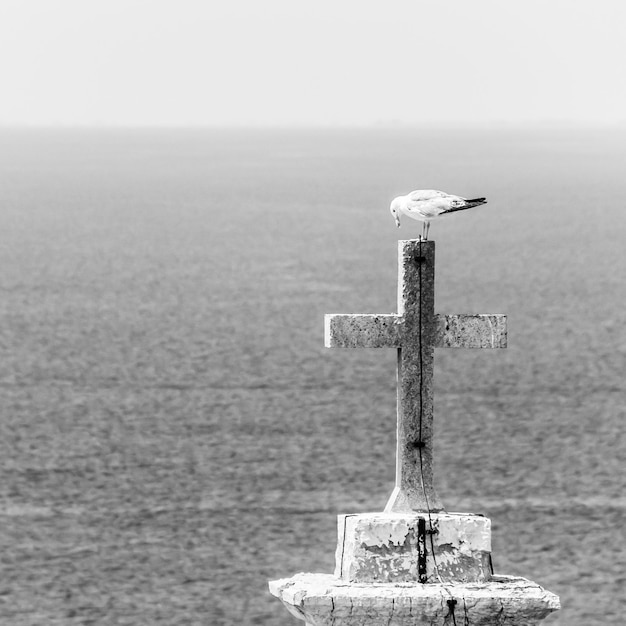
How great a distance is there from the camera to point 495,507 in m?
34.7

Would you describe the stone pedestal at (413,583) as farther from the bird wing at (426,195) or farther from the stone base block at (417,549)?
the bird wing at (426,195)

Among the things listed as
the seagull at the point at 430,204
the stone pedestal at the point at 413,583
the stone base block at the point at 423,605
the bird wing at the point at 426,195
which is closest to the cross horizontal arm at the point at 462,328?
the seagull at the point at 430,204

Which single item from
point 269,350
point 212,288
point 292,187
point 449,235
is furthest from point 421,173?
point 269,350

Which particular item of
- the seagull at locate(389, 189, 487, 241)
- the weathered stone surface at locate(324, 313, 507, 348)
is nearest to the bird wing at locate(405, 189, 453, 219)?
the seagull at locate(389, 189, 487, 241)

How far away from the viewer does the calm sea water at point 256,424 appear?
30562 mm

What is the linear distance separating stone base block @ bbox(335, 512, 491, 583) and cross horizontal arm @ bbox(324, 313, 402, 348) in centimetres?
95

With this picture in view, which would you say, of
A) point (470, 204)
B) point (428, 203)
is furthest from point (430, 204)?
point (470, 204)

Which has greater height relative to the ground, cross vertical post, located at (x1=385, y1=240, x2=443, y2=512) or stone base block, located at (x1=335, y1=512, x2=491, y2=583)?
cross vertical post, located at (x1=385, y1=240, x2=443, y2=512)

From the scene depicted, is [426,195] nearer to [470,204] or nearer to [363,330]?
[470,204]

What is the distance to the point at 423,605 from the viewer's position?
790cm

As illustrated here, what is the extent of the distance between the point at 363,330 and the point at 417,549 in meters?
1.20

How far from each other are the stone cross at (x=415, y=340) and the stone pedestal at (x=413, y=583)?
0.74 feet

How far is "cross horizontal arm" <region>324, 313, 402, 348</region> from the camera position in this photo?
28.8 ft

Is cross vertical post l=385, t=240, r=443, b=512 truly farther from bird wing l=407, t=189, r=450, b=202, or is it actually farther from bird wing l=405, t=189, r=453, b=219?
bird wing l=407, t=189, r=450, b=202
